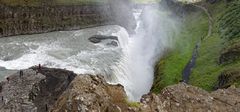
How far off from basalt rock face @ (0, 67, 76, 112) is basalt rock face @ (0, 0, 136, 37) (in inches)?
1743

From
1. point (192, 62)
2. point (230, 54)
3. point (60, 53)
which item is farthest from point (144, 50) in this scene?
point (230, 54)

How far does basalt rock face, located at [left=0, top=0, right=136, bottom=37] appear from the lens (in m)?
100

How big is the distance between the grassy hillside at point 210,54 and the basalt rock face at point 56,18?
23.8 metres

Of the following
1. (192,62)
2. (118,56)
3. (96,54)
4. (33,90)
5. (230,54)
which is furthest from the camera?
(118,56)

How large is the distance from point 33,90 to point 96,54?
33081 millimetres

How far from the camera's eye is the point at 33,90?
162 ft

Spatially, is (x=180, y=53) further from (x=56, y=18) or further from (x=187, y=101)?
(x=187, y=101)

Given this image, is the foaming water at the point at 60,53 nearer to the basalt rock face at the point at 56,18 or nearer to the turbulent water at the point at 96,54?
the turbulent water at the point at 96,54

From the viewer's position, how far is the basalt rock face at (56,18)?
100375 millimetres

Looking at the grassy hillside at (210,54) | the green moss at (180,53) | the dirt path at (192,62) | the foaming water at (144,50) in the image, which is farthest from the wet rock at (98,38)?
the dirt path at (192,62)

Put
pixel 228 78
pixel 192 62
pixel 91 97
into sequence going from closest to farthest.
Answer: pixel 91 97 → pixel 228 78 → pixel 192 62

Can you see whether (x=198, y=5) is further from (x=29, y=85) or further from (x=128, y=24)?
(x=29, y=85)

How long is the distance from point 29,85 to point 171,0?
10617cm

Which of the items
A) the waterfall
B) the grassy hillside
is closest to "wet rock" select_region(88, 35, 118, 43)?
the waterfall
